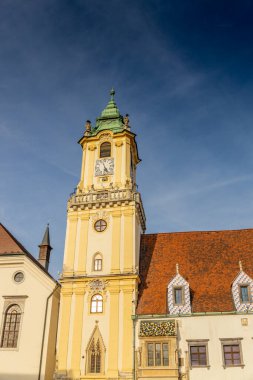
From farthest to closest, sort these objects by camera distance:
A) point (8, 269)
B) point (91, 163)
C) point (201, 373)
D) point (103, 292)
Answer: point (91, 163)
point (8, 269)
point (103, 292)
point (201, 373)

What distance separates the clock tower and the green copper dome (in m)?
0.44

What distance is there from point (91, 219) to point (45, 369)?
11.2m

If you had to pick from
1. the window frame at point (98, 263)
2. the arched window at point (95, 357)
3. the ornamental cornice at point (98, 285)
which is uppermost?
the window frame at point (98, 263)

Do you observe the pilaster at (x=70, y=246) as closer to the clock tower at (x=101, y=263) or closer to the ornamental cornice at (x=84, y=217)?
the clock tower at (x=101, y=263)

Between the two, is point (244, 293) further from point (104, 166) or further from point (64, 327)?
point (104, 166)

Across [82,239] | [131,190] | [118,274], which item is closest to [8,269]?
[82,239]

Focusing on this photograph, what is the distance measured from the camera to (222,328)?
2695cm

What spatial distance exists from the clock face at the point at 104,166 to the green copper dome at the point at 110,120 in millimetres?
3096

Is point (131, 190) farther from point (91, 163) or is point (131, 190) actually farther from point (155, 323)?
point (155, 323)

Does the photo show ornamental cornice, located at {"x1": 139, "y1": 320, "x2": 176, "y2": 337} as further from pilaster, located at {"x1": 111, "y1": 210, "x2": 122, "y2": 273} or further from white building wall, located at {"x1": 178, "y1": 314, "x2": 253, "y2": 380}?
pilaster, located at {"x1": 111, "y1": 210, "x2": 122, "y2": 273}

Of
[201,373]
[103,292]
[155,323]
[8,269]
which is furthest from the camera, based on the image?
[8,269]

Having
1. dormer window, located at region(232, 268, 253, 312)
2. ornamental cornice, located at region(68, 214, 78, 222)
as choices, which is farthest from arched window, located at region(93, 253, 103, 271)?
dormer window, located at region(232, 268, 253, 312)

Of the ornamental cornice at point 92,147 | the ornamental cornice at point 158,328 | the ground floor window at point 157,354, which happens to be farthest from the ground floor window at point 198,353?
the ornamental cornice at point 92,147

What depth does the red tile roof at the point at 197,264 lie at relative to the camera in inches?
1130
